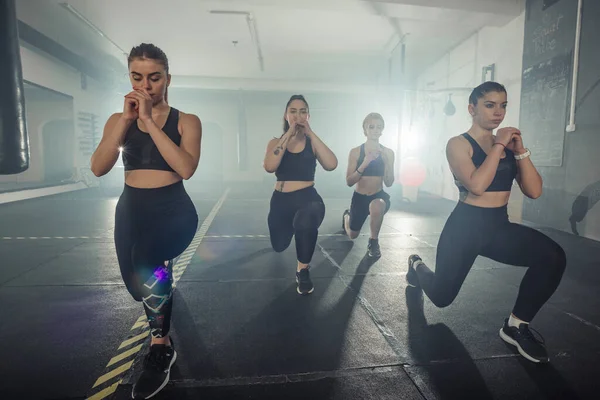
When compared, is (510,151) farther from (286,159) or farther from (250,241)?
(250,241)

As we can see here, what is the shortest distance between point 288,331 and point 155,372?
0.95 m

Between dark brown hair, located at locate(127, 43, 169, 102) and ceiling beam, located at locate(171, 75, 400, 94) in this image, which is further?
ceiling beam, located at locate(171, 75, 400, 94)

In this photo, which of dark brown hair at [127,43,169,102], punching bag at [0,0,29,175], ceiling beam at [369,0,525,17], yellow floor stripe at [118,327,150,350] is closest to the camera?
dark brown hair at [127,43,169,102]

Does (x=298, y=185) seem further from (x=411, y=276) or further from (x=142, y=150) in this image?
(x=142, y=150)

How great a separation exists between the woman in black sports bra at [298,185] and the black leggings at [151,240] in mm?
1442

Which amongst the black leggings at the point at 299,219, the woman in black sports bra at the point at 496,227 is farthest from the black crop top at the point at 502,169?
the black leggings at the point at 299,219

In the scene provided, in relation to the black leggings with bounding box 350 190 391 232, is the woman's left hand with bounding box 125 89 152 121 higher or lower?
higher

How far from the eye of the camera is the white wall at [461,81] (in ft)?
26.5

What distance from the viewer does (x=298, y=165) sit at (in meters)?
3.48

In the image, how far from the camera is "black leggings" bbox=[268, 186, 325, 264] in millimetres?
3293

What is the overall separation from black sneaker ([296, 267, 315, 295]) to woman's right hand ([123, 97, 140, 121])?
6.83 ft

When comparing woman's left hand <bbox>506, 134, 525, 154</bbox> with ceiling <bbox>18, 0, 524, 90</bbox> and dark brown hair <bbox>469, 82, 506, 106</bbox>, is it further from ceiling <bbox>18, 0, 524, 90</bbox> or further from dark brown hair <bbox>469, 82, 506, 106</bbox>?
ceiling <bbox>18, 0, 524, 90</bbox>

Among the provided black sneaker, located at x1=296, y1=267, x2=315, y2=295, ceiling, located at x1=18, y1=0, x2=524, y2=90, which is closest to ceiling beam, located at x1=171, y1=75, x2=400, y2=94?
ceiling, located at x1=18, y1=0, x2=524, y2=90

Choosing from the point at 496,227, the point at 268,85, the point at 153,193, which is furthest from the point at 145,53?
the point at 268,85
